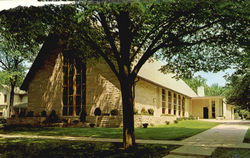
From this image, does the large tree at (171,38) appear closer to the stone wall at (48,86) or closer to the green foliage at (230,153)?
the green foliage at (230,153)

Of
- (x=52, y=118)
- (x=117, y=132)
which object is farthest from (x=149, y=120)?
(x=52, y=118)

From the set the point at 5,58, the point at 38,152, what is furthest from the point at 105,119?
the point at 5,58

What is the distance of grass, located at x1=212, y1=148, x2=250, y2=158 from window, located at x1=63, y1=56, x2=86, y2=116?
45.9 ft

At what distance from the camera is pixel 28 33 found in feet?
30.5

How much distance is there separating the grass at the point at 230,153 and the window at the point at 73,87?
45.9 feet

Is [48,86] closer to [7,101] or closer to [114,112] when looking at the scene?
[114,112]

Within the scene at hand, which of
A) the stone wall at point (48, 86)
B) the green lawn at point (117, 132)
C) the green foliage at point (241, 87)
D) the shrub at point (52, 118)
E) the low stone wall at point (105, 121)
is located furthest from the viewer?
the stone wall at point (48, 86)

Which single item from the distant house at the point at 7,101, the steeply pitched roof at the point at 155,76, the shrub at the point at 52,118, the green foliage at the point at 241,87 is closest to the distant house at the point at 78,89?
the steeply pitched roof at the point at 155,76

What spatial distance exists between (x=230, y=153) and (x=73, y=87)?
15.8 metres

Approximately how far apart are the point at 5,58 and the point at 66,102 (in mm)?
10711

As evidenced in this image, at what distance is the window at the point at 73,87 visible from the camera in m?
20.5

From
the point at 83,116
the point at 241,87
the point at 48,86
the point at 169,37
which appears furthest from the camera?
the point at 48,86

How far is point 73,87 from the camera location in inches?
827

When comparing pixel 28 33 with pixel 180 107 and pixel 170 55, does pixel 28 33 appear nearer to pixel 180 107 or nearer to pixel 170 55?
pixel 170 55
